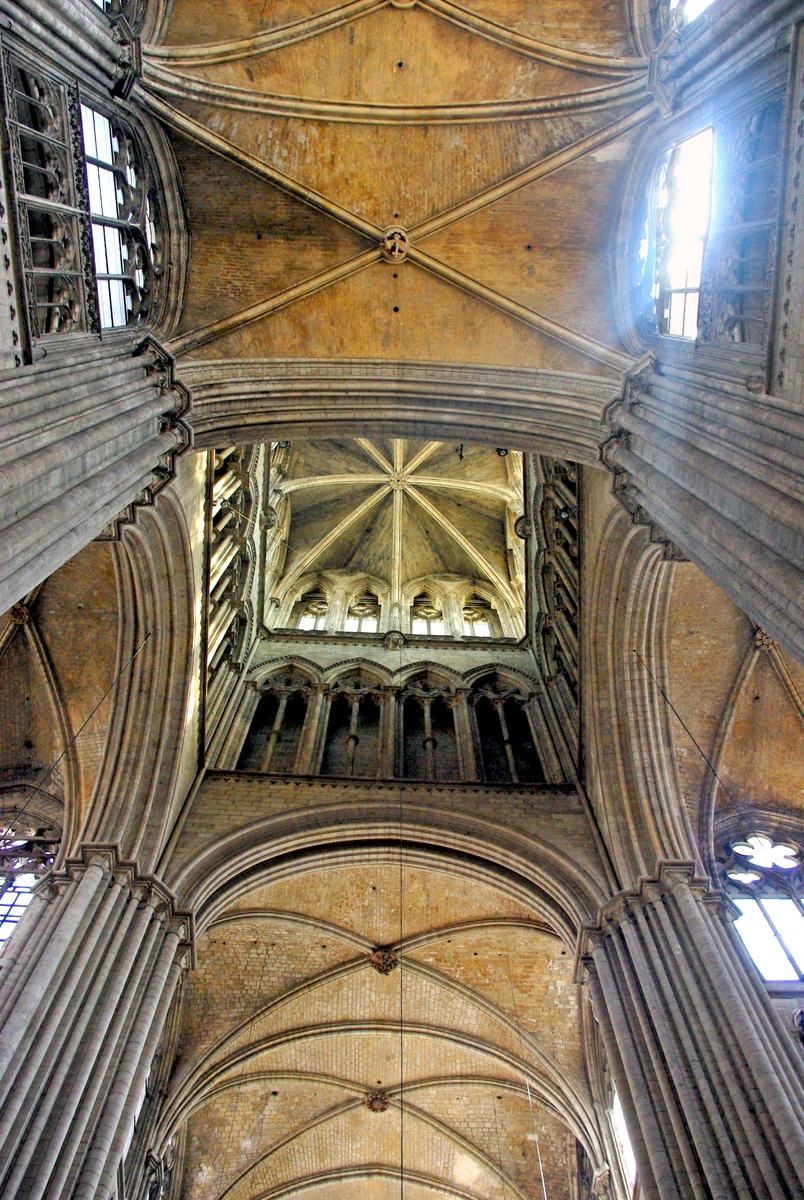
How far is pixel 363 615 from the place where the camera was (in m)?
22.0

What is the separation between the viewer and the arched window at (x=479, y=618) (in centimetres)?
2194

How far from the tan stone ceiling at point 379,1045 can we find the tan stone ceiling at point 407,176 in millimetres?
8339

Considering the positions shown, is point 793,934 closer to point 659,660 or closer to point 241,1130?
point 659,660

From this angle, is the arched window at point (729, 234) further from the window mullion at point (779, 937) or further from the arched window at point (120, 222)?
the window mullion at point (779, 937)

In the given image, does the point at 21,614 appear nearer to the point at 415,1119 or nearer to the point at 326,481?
the point at 326,481

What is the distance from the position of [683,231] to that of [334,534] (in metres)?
14.5

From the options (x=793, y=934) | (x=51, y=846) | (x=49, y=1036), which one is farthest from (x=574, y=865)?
(x=51, y=846)

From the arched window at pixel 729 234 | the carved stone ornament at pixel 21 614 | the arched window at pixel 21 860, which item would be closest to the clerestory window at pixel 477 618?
the carved stone ornament at pixel 21 614

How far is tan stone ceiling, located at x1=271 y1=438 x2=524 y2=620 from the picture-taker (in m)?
23.8

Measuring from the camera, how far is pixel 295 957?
1467cm

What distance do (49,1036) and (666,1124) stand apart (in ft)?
19.7

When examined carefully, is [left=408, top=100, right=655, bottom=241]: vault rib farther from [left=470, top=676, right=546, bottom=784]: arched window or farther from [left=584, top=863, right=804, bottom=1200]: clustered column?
[left=584, top=863, right=804, bottom=1200]: clustered column

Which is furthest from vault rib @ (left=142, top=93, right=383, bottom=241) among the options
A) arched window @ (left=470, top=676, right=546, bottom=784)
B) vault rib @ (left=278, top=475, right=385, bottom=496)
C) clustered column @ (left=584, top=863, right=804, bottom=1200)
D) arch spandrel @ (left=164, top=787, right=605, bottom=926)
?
clustered column @ (left=584, top=863, right=804, bottom=1200)

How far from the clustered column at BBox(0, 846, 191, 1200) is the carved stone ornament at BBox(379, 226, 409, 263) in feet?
32.1
